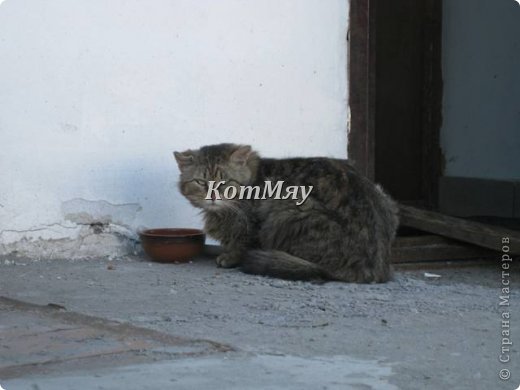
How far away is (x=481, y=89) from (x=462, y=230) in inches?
95.4

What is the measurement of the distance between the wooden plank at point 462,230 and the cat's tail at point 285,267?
133 cm

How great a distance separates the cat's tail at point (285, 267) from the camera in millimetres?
5352

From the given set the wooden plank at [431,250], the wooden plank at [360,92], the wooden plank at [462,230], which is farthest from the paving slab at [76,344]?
the wooden plank at [360,92]

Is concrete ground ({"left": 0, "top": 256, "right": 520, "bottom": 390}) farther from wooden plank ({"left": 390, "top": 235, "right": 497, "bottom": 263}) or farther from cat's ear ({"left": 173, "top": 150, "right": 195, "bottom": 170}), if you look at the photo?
cat's ear ({"left": 173, "top": 150, "right": 195, "bottom": 170})

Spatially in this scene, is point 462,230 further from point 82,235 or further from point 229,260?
point 82,235

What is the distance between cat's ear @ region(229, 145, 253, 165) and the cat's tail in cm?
62

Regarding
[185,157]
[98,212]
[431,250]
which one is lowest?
[431,250]

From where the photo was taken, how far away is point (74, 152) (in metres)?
5.82

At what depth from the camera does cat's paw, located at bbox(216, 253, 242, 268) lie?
580cm

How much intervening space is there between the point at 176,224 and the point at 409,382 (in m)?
3.15

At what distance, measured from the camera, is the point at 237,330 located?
404 cm

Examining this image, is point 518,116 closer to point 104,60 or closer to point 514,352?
point 104,60

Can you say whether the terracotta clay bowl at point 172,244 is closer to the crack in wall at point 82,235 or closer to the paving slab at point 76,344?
the crack in wall at point 82,235

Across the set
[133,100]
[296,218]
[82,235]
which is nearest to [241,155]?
[296,218]
